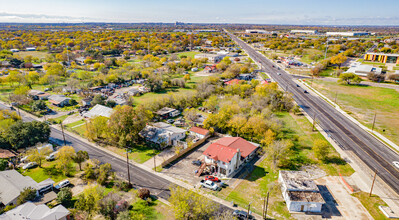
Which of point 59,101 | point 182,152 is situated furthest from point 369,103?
point 59,101

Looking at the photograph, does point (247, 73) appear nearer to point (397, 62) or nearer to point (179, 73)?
point (179, 73)

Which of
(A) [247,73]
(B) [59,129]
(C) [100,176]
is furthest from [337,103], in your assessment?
(B) [59,129]

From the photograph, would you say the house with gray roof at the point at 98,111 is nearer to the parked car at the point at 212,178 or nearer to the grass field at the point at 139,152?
the grass field at the point at 139,152

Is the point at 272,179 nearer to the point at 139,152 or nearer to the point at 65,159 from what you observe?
the point at 139,152

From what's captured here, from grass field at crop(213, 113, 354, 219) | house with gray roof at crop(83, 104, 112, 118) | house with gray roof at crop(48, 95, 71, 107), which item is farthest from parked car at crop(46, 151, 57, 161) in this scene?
house with gray roof at crop(48, 95, 71, 107)

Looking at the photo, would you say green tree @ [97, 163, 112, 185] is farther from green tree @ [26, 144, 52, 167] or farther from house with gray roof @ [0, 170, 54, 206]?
green tree @ [26, 144, 52, 167]
